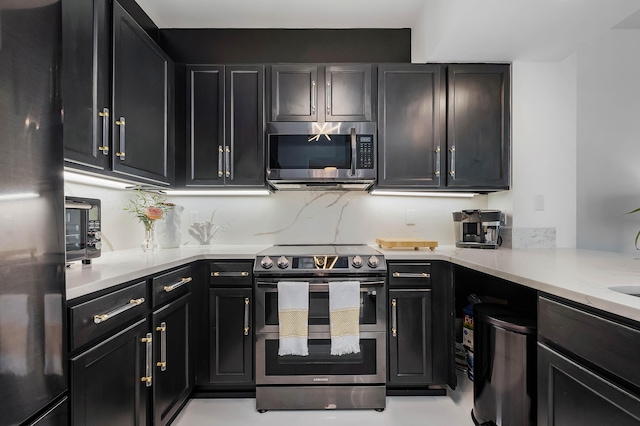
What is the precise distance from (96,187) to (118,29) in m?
0.93

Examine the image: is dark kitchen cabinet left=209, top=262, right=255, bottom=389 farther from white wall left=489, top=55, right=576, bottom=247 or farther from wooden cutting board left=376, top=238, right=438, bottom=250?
white wall left=489, top=55, right=576, bottom=247

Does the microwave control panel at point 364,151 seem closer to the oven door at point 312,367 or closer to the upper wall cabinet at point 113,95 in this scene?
the oven door at point 312,367

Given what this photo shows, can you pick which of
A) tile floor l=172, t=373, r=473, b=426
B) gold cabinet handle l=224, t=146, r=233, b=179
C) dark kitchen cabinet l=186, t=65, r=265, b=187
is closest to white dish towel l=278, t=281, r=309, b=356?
tile floor l=172, t=373, r=473, b=426

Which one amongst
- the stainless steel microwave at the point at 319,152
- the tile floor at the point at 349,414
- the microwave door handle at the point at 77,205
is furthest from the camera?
the stainless steel microwave at the point at 319,152

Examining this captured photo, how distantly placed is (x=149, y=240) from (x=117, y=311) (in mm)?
1046

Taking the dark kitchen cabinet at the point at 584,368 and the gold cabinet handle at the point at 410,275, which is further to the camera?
the gold cabinet handle at the point at 410,275

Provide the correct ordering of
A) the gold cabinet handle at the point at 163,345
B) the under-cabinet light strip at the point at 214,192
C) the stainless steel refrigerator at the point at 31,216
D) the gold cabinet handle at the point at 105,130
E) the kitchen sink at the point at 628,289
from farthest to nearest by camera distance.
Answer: the under-cabinet light strip at the point at 214,192, the gold cabinet handle at the point at 163,345, the gold cabinet handle at the point at 105,130, the kitchen sink at the point at 628,289, the stainless steel refrigerator at the point at 31,216

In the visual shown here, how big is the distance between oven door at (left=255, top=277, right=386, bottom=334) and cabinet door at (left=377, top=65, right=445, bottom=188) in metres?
0.80

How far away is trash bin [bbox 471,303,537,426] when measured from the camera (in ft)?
4.62

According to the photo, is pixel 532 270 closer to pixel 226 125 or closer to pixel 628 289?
pixel 628 289

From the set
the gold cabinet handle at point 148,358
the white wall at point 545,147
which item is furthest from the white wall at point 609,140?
the gold cabinet handle at point 148,358

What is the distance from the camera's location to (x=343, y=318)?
1934 millimetres

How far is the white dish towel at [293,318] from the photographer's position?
192cm

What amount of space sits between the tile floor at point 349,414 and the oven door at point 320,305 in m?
0.50
